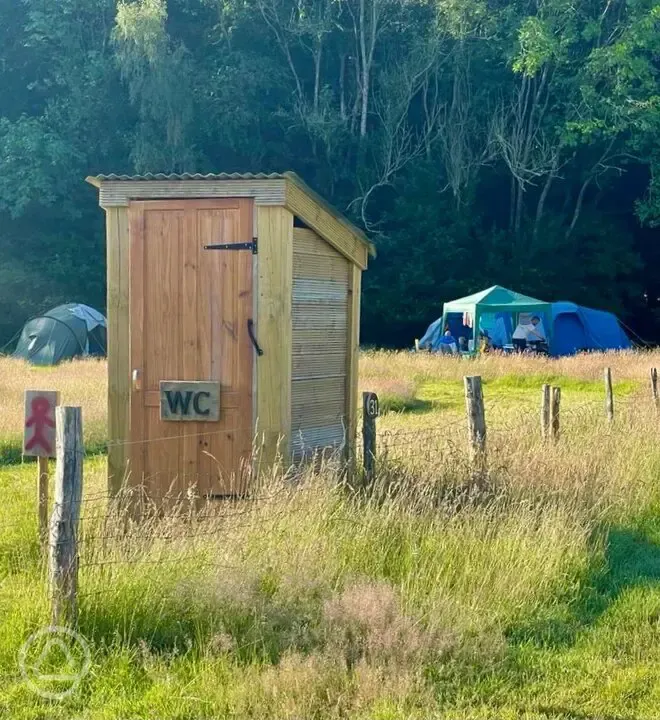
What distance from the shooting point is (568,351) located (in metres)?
28.6

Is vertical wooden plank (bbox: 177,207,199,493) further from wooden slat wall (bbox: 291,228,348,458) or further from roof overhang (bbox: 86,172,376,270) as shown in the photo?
wooden slat wall (bbox: 291,228,348,458)

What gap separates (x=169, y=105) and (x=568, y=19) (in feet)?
45.7

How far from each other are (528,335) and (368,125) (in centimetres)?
1290

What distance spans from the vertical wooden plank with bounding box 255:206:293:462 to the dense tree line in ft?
91.0

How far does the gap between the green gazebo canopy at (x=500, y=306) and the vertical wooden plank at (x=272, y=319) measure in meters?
20.0

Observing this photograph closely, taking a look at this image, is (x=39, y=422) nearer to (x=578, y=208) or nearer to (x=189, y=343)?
(x=189, y=343)

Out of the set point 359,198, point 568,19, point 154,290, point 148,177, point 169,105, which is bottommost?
point 154,290

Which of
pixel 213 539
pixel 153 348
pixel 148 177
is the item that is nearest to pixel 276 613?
pixel 213 539

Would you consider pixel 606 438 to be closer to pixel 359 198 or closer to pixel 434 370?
pixel 434 370

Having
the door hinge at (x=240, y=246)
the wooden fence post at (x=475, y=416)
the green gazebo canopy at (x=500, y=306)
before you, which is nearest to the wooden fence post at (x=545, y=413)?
the wooden fence post at (x=475, y=416)

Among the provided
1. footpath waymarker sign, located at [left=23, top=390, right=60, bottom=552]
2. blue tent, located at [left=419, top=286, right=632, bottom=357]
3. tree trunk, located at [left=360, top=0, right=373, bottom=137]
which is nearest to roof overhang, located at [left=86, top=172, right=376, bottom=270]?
footpath waymarker sign, located at [left=23, top=390, right=60, bottom=552]

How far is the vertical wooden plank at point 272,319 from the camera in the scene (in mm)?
6848

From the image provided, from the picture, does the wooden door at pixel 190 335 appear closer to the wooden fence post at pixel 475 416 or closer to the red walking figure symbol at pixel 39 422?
the red walking figure symbol at pixel 39 422

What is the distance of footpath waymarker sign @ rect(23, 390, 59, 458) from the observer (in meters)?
5.87
